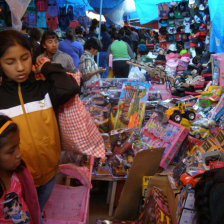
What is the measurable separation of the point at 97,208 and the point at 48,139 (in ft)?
5.71

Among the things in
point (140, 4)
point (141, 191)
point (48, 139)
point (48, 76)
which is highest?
point (140, 4)

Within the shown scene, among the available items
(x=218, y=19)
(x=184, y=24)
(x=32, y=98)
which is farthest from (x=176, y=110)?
(x=184, y=24)

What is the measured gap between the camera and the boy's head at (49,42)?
3.14m

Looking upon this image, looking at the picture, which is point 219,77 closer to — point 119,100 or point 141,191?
point 119,100

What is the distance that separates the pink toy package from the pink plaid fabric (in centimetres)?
107

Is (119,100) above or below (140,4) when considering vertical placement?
below

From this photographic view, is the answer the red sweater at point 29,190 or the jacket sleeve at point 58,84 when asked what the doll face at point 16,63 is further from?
the red sweater at point 29,190

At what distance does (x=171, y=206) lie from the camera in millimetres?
1944

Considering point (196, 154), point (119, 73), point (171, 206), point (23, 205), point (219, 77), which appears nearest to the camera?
point (23, 205)

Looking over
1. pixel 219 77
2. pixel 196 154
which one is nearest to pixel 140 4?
pixel 219 77

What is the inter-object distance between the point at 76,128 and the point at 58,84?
0.31 meters

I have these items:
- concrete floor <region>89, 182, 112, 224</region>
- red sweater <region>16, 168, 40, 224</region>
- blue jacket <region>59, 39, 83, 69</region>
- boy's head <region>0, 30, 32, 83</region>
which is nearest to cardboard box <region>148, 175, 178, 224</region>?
concrete floor <region>89, 182, 112, 224</region>

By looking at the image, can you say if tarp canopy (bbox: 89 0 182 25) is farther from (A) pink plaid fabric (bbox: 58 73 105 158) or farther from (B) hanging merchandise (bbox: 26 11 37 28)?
(A) pink plaid fabric (bbox: 58 73 105 158)

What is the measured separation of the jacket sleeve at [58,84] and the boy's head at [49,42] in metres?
1.75
